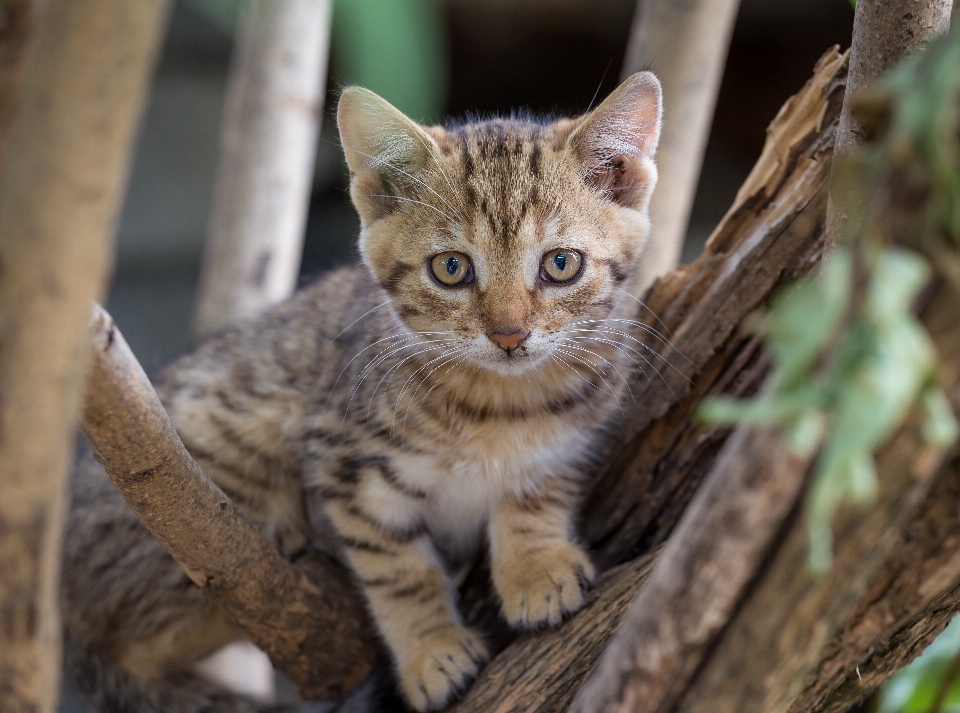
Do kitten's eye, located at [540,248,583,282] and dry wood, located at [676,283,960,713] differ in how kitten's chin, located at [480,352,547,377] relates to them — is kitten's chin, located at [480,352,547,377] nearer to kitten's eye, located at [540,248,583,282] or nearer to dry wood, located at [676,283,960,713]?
kitten's eye, located at [540,248,583,282]

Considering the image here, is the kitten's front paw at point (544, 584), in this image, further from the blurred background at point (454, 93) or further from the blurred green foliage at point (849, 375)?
the blurred background at point (454, 93)

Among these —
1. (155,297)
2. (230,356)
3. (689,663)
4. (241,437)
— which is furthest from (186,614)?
(155,297)

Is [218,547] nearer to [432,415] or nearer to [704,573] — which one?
[432,415]

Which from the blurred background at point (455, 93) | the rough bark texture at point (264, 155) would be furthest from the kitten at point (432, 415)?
the blurred background at point (455, 93)

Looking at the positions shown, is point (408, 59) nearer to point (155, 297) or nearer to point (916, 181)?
point (916, 181)

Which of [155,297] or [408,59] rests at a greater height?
[155,297]

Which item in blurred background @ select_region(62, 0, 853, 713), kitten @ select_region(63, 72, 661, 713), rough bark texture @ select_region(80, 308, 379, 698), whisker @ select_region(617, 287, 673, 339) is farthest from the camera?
blurred background @ select_region(62, 0, 853, 713)

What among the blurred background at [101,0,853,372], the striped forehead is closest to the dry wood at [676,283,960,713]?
the striped forehead
